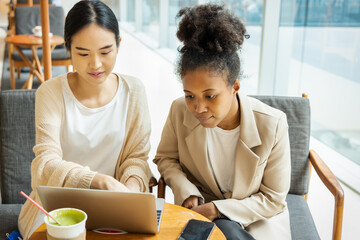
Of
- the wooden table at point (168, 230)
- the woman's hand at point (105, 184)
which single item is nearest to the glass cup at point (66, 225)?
the wooden table at point (168, 230)

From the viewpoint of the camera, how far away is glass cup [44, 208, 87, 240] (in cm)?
110

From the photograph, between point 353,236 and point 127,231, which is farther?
point 353,236

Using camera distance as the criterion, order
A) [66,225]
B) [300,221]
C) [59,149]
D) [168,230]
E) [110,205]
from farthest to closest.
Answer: [300,221] → [59,149] → [168,230] → [110,205] → [66,225]

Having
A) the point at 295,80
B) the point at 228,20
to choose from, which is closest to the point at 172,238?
the point at 228,20

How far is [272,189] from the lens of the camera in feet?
5.90

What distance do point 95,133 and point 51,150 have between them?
0.74 ft

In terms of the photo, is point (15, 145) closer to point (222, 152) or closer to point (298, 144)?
point (222, 152)

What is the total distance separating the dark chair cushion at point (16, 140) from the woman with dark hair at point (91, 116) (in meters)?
0.31

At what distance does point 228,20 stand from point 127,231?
0.84 meters

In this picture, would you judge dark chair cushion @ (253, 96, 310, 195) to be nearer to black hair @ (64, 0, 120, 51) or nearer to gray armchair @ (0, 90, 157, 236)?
black hair @ (64, 0, 120, 51)

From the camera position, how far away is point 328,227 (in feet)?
8.89

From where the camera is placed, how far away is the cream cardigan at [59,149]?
62.3 inches

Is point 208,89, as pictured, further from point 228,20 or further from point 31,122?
point 31,122

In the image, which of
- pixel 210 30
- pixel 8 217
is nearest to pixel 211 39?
pixel 210 30
